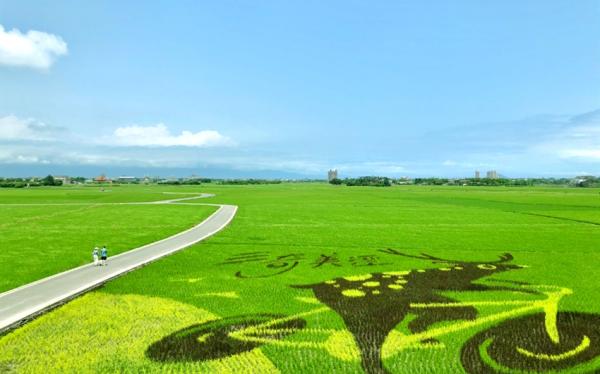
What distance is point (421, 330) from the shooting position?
10.1 metres

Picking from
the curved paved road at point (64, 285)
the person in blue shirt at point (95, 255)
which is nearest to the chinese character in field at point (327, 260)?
the curved paved road at point (64, 285)

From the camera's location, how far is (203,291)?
537 inches

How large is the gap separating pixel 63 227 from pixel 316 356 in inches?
1200

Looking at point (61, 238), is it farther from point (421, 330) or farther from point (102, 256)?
point (421, 330)

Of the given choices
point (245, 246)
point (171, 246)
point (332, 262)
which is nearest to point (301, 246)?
point (245, 246)

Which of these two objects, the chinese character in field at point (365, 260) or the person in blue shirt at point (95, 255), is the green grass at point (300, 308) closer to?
the chinese character in field at point (365, 260)

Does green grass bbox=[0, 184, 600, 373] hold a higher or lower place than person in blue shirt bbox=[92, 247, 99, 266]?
lower

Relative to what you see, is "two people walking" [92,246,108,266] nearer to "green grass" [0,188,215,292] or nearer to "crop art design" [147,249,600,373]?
"green grass" [0,188,215,292]

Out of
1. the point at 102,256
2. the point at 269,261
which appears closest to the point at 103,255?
the point at 102,256

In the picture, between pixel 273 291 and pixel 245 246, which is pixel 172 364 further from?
pixel 245 246

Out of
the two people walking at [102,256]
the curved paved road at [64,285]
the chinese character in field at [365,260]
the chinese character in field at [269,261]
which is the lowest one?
the chinese character in field at [269,261]

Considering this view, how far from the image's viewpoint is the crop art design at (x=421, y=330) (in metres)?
8.73

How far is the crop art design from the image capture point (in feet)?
28.7

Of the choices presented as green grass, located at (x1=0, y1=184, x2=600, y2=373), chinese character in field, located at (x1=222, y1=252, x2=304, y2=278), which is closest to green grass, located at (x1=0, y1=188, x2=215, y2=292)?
green grass, located at (x1=0, y1=184, x2=600, y2=373)
